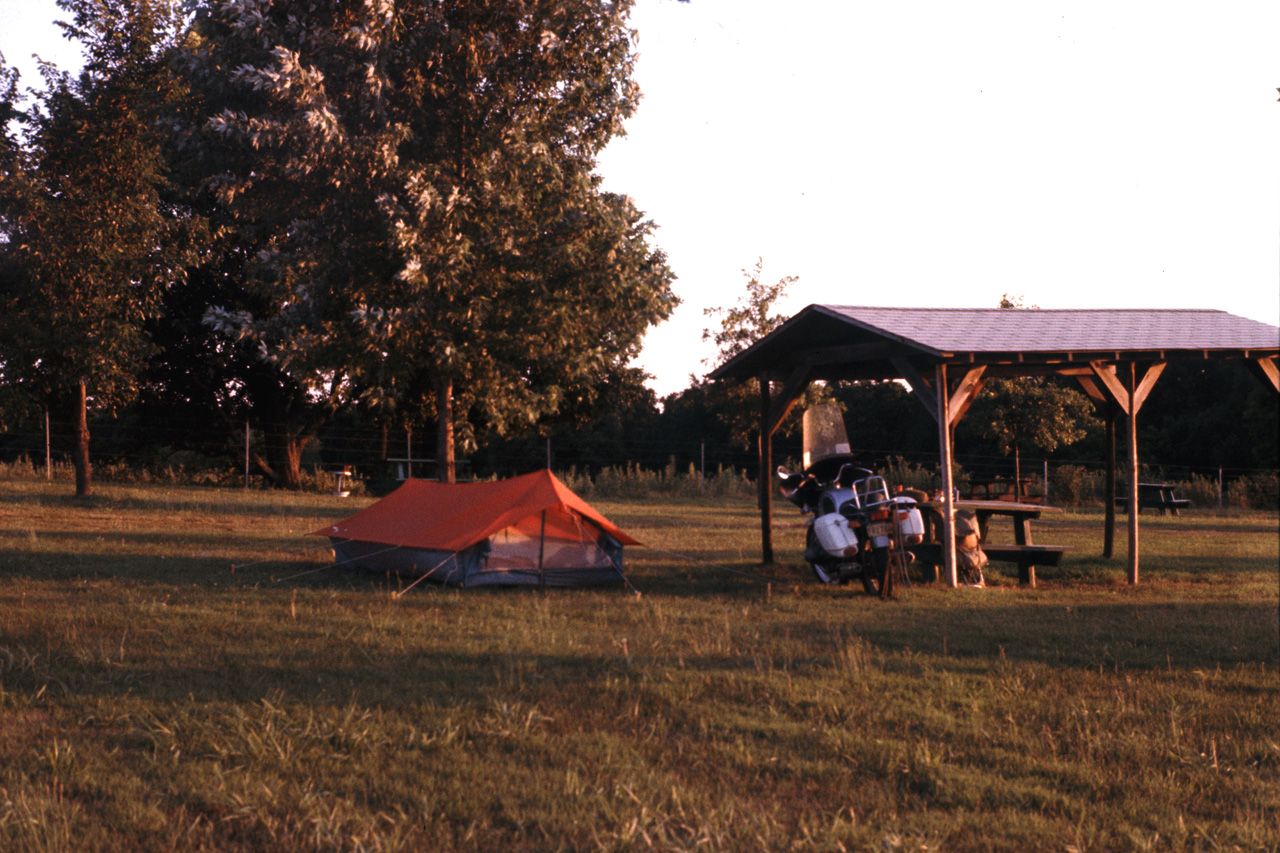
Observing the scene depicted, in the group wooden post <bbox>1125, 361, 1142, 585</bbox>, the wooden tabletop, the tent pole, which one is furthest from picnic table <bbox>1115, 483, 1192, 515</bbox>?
the tent pole

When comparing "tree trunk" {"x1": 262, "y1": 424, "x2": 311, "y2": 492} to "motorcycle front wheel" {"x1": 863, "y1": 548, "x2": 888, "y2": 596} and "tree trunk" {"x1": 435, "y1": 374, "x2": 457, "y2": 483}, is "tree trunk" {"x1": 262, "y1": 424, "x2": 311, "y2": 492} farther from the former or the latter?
"motorcycle front wheel" {"x1": 863, "y1": 548, "x2": 888, "y2": 596}

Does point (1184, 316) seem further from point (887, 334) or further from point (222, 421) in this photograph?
point (222, 421)

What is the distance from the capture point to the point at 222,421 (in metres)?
29.0

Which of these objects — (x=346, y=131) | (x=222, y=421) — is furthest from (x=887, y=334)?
(x=222, y=421)

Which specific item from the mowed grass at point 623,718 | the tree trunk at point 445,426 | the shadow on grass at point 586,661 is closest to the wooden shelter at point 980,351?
the mowed grass at point 623,718

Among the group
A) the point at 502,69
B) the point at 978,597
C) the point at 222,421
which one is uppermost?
the point at 502,69

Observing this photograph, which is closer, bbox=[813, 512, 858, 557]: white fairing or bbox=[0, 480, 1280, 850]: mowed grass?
bbox=[0, 480, 1280, 850]: mowed grass

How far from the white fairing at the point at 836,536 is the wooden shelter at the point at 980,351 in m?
1.31

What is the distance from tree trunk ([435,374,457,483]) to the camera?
1451 centimetres

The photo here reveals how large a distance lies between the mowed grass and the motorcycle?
0.44m

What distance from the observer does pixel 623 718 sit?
5.22 meters

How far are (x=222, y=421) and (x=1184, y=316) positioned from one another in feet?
82.1

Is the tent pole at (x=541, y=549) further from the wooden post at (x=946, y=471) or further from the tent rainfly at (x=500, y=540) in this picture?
the wooden post at (x=946, y=471)

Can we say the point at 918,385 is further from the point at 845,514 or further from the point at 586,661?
the point at 586,661
